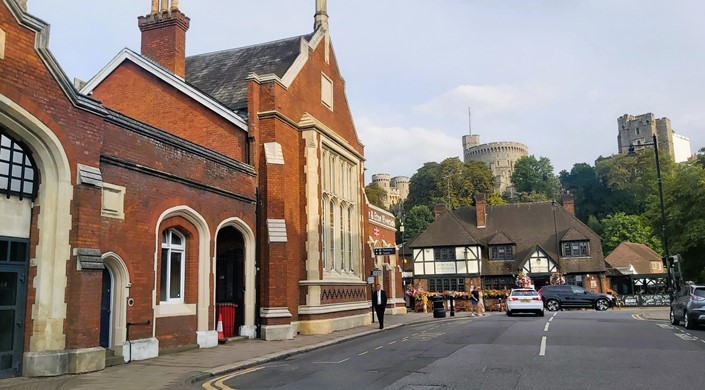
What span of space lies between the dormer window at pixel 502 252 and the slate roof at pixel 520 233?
435mm

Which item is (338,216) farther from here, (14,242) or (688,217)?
(688,217)

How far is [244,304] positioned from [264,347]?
2.47 meters

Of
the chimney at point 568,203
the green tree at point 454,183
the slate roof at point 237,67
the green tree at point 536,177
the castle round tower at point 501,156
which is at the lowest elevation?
the chimney at point 568,203

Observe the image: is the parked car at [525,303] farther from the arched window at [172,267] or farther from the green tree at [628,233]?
the green tree at [628,233]

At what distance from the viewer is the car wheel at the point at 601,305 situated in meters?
37.0

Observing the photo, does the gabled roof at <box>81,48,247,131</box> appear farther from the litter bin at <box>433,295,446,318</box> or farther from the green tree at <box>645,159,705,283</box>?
the green tree at <box>645,159,705,283</box>

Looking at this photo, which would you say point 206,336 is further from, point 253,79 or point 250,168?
Result: point 253,79

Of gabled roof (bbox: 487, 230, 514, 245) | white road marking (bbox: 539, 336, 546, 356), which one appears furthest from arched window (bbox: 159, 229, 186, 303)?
gabled roof (bbox: 487, 230, 514, 245)

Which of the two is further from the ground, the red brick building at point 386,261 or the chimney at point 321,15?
the chimney at point 321,15

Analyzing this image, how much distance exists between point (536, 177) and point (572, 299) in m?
75.5

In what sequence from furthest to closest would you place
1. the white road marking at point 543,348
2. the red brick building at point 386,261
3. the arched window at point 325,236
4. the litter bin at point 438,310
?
1. the red brick building at point 386,261
2. the litter bin at point 438,310
3. the arched window at point 325,236
4. the white road marking at point 543,348

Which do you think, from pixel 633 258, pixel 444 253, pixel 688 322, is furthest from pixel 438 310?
pixel 633 258

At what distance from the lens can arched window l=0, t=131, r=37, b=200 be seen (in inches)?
420

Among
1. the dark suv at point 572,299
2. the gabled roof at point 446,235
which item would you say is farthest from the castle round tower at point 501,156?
the dark suv at point 572,299
